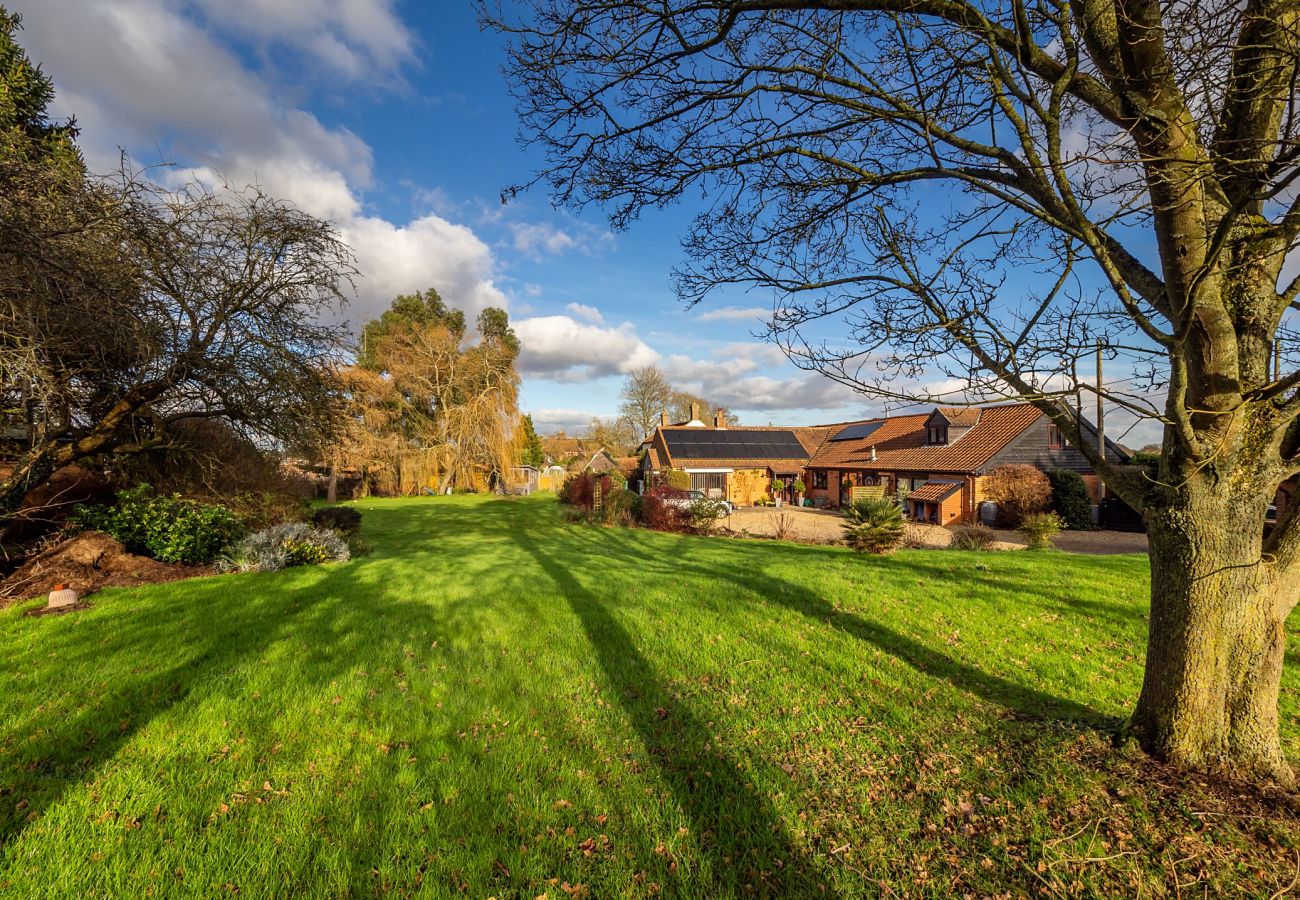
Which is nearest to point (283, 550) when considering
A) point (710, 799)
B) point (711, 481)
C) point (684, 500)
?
point (710, 799)

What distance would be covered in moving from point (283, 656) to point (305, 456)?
26.6 feet

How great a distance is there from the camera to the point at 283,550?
9.35 m

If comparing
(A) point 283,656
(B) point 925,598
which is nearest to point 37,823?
(A) point 283,656

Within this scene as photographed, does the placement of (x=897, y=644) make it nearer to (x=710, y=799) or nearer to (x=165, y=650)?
(x=710, y=799)

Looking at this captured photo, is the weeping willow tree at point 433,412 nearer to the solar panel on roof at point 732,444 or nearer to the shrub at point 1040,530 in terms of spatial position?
the solar panel on roof at point 732,444

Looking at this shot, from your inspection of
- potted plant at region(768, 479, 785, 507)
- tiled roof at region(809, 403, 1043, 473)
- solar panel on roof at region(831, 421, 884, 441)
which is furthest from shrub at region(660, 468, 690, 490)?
solar panel on roof at region(831, 421, 884, 441)

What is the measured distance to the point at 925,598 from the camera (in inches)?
284

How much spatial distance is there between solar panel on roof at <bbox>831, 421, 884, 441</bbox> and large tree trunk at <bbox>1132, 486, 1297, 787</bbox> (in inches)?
1246

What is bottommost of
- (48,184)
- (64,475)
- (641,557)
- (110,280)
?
(641,557)

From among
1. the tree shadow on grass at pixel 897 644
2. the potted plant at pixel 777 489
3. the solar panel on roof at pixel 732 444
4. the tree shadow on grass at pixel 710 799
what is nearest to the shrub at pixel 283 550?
the tree shadow on grass at pixel 897 644

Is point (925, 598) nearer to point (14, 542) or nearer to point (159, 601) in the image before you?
point (159, 601)

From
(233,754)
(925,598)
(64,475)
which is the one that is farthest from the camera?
(64,475)

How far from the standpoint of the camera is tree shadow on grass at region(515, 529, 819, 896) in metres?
2.51

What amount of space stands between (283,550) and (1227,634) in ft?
39.3
